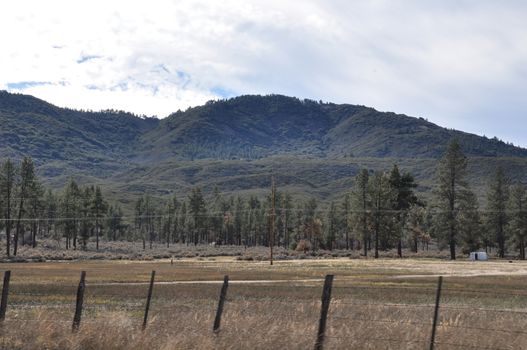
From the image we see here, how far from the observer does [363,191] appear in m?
112

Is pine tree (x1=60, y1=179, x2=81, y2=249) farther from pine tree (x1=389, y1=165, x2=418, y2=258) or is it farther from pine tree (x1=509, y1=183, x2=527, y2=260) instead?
pine tree (x1=509, y1=183, x2=527, y2=260)

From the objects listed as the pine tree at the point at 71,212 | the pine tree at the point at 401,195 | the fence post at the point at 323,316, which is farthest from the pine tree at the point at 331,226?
the fence post at the point at 323,316

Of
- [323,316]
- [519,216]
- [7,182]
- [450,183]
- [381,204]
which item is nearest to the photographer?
[323,316]

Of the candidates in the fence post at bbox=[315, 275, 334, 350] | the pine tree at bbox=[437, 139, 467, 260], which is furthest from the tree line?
the fence post at bbox=[315, 275, 334, 350]

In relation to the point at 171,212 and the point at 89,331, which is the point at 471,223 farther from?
the point at 171,212

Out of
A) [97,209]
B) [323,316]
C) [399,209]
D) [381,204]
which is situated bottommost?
[323,316]

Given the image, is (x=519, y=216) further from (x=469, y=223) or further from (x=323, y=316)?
(x=323, y=316)

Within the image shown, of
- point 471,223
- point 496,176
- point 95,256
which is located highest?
point 496,176

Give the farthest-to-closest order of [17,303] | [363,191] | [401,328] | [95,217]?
[95,217], [363,191], [17,303], [401,328]

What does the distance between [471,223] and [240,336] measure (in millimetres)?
91400

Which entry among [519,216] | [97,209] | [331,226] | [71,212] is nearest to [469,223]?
[519,216]

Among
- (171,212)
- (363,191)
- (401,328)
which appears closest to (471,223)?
(363,191)

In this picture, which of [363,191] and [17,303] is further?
[363,191]

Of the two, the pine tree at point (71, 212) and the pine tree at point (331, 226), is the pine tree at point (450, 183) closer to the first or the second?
the pine tree at point (331, 226)
